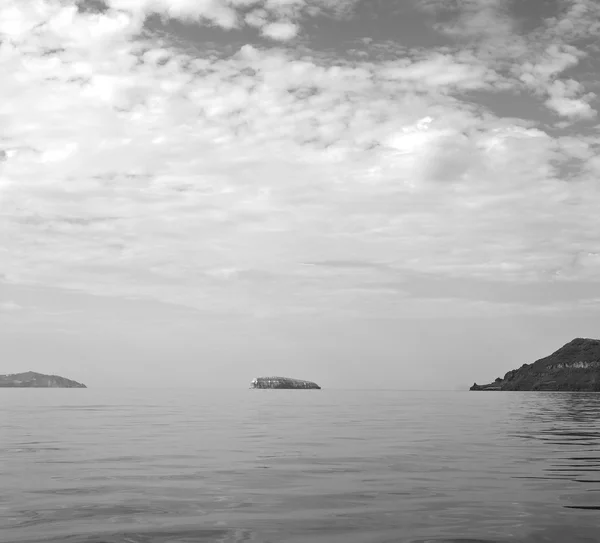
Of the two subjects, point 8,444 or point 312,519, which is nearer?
point 312,519

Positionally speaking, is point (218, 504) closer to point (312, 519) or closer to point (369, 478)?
point (312, 519)

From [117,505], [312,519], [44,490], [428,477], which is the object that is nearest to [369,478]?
[428,477]

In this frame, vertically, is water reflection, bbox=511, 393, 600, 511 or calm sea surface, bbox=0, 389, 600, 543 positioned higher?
calm sea surface, bbox=0, 389, 600, 543

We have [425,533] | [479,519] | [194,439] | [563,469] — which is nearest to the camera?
[425,533]

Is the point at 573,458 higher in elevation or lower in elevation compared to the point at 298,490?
lower

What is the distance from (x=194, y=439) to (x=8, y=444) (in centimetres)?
1064

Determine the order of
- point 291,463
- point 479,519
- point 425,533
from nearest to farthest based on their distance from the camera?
point 425,533
point 479,519
point 291,463

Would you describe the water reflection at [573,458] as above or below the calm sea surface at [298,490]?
below

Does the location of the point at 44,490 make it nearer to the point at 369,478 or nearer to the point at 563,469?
the point at 369,478

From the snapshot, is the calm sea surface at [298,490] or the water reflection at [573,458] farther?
the water reflection at [573,458]

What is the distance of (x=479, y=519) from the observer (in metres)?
16.2

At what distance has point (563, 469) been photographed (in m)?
25.5

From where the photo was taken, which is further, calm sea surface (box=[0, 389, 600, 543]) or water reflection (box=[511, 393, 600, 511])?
water reflection (box=[511, 393, 600, 511])

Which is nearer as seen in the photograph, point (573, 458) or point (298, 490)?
point (298, 490)
